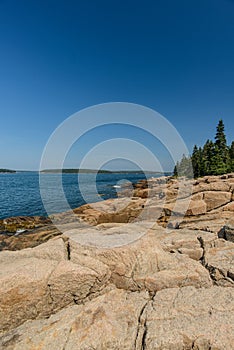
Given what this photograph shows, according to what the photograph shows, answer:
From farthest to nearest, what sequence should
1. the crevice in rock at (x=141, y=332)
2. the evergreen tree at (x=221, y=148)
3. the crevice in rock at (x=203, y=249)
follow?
the evergreen tree at (x=221, y=148) → the crevice in rock at (x=203, y=249) → the crevice in rock at (x=141, y=332)

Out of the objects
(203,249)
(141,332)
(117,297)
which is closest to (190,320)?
(141,332)

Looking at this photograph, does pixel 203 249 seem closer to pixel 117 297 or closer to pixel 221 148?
pixel 117 297

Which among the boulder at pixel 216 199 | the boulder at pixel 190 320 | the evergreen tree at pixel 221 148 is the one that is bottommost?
the boulder at pixel 190 320

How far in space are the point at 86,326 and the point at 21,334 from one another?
1653mm

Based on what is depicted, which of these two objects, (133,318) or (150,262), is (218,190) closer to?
(150,262)

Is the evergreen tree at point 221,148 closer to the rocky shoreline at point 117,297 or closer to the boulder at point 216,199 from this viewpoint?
the boulder at point 216,199

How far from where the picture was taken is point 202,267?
6730mm

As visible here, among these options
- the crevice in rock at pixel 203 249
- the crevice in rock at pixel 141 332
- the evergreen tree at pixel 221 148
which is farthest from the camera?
the evergreen tree at pixel 221 148

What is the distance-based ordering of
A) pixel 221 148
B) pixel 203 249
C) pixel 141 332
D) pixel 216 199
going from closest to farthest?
pixel 141 332 < pixel 203 249 < pixel 216 199 < pixel 221 148

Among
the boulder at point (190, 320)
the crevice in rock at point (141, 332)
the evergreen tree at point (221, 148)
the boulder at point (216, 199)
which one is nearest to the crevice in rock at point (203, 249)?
the boulder at point (190, 320)

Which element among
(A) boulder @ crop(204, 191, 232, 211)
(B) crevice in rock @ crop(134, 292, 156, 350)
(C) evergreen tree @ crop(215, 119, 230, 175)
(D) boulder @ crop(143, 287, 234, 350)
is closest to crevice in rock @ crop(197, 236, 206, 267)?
(D) boulder @ crop(143, 287, 234, 350)

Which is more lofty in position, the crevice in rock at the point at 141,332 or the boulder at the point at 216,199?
the boulder at the point at 216,199

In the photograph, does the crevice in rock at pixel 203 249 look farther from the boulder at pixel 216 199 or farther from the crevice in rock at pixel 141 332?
the boulder at pixel 216 199

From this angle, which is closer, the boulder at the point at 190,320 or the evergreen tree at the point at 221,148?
the boulder at the point at 190,320
